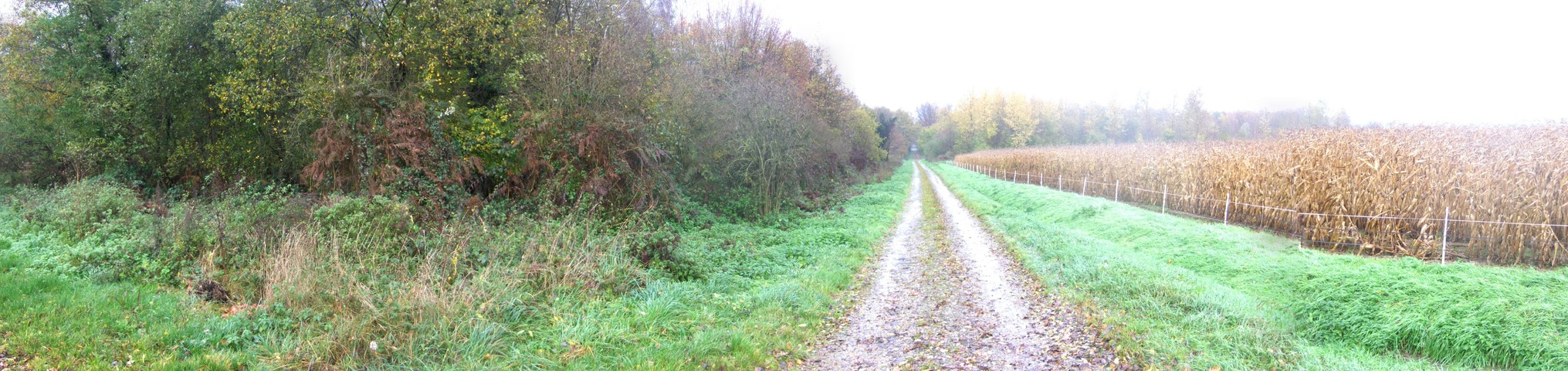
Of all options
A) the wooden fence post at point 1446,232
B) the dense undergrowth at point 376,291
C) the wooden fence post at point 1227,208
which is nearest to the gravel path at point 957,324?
the dense undergrowth at point 376,291

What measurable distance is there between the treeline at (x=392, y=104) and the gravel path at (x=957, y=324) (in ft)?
17.7

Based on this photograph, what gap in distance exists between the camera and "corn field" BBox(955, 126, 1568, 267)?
376 inches

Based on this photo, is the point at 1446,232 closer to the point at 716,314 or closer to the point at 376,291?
the point at 716,314

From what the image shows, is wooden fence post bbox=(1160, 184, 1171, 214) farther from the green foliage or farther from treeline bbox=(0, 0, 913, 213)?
the green foliage

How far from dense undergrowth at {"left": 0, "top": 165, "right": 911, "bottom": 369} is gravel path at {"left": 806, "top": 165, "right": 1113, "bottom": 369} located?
0.53m

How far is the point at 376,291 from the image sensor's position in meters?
6.17

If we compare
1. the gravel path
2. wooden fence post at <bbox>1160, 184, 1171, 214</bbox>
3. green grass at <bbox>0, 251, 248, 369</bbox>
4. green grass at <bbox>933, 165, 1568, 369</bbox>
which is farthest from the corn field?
green grass at <bbox>0, 251, 248, 369</bbox>

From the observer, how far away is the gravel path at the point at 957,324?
18.7 feet

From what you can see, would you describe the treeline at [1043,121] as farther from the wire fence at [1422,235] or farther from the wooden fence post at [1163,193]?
the wire fence at [1422,235]

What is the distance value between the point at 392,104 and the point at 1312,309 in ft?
40.0

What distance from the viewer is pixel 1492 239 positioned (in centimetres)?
977

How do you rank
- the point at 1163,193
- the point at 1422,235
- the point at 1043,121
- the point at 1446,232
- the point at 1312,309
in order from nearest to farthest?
the point at 1312,309 < the point at 1446,232 < the point at 1422,235 < the point at 1163,193 < the point at 1043,121

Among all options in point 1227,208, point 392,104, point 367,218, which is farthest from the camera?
point 1227,208

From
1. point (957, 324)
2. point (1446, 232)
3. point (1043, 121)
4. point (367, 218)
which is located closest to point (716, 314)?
point (957, 324)
